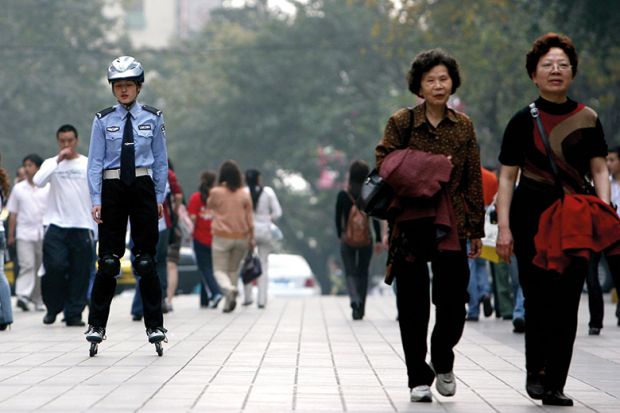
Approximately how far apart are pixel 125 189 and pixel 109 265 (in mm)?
546

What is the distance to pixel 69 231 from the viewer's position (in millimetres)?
14492

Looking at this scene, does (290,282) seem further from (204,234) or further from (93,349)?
(93,349)

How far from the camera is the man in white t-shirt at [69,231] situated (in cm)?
1435

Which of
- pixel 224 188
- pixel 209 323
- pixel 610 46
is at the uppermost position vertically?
pixel 610 46

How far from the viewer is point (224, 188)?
18547 millimetres

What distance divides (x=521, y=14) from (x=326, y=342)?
62.5 ft

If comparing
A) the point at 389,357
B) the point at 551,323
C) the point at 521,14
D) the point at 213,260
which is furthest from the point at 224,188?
the point at 521,14

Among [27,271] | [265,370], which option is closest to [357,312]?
[27,271]

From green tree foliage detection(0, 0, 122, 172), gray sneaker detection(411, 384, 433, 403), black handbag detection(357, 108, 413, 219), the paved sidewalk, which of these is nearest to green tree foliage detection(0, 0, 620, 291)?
green tree foliage detection(0, 0, 122, 172)

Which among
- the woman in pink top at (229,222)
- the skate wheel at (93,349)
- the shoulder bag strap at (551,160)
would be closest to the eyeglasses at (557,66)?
the shoulder bag strap at (551,160)

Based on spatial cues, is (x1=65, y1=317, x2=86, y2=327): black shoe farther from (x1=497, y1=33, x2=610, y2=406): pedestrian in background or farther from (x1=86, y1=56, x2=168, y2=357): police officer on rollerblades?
(x1=497, y1=33, x2=610, y2=406): pedestrian in background

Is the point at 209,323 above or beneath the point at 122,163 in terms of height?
beneath

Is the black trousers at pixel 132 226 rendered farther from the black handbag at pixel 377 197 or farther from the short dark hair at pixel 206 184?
the short dark hair at pixel 206 184

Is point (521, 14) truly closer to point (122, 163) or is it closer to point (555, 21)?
point (555, 21)
